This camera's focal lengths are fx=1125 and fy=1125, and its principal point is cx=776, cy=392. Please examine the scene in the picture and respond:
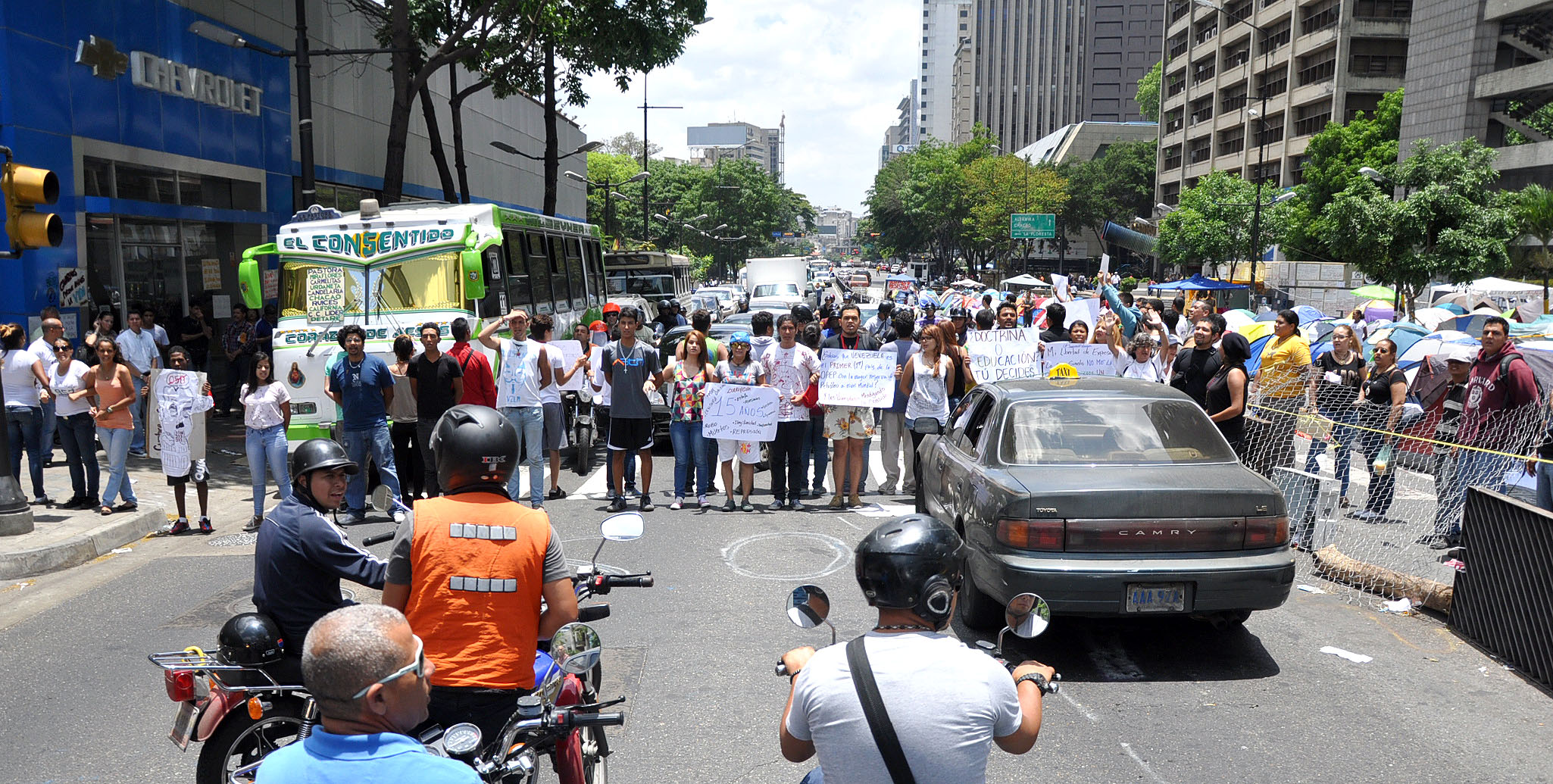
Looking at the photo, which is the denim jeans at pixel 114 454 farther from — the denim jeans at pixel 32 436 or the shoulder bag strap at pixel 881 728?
the shoulder bag strap at pixel 881 728

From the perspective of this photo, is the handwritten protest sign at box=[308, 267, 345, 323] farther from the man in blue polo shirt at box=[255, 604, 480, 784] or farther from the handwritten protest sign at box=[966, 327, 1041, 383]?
the man in blue polo shirt at box=[255, 604, 480, 784]

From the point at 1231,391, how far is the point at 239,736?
8.19 m

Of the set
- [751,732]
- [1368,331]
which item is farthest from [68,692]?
[1368,331]

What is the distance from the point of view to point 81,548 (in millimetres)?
9281

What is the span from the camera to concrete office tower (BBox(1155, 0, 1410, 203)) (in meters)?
54.1

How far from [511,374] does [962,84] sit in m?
186

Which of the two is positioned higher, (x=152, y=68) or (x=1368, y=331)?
(x=152, y=68)

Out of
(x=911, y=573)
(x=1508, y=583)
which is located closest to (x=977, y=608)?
(x=1508, y=583)

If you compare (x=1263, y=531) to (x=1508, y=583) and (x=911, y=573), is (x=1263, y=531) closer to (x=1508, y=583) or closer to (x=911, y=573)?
(x=1508, y=583)

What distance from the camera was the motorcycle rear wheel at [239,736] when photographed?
3.86m

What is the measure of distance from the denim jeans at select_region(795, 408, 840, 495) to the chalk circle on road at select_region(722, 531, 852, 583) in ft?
4.26

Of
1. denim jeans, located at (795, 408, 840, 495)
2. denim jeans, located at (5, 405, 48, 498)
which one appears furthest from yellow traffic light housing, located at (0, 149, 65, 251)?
denim jeans, located at (795, 408, 840, 495)

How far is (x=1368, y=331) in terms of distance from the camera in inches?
821

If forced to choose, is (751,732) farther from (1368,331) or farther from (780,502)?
(1368,331)
